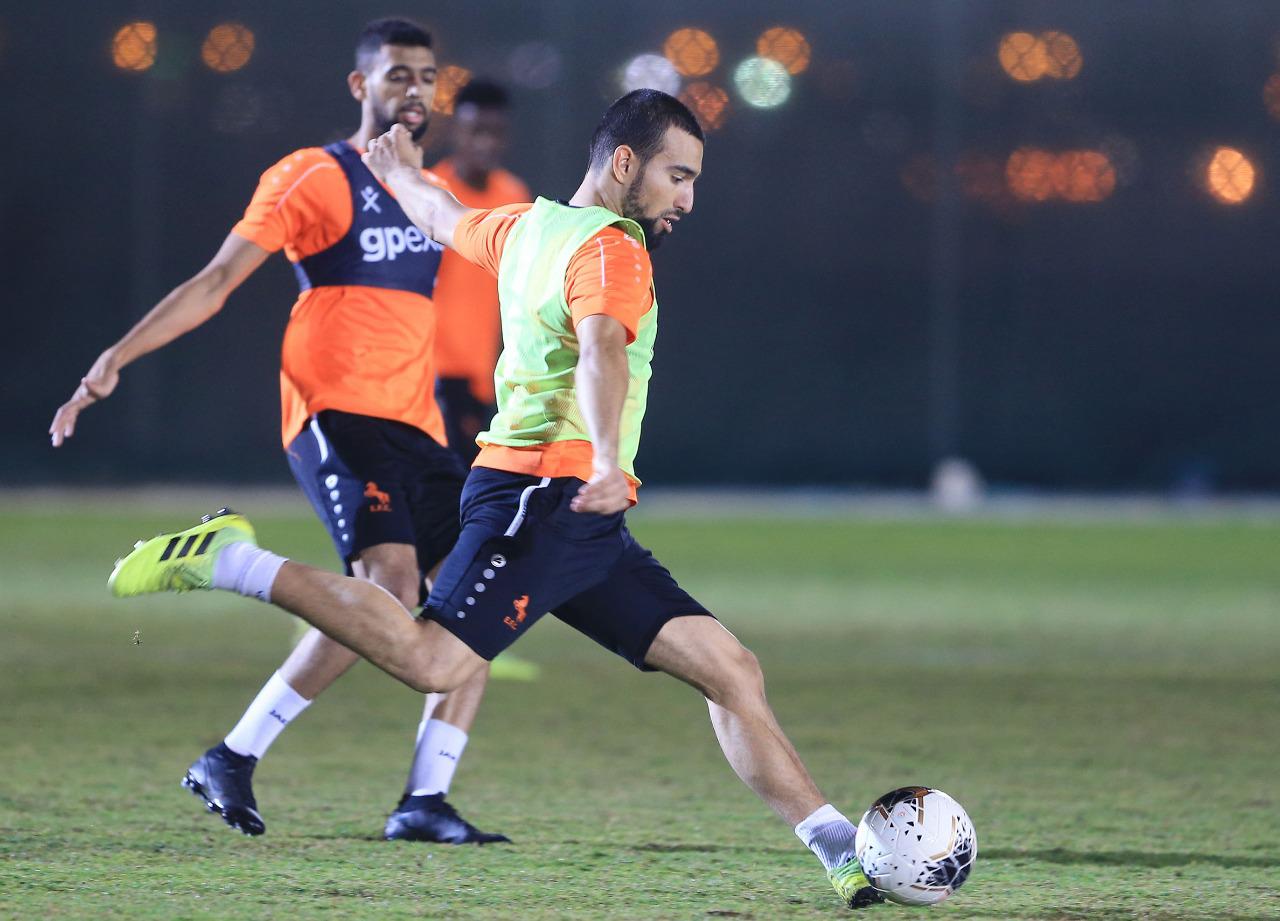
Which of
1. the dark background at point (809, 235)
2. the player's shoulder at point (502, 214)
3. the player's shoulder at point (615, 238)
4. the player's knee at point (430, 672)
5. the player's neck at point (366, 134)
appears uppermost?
the dark background at point (809, 235)

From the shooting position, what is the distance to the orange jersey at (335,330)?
510 centimetres

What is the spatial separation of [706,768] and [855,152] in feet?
43.9

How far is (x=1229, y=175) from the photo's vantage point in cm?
1838

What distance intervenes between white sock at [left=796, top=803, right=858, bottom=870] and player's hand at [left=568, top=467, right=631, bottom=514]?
2.86ft

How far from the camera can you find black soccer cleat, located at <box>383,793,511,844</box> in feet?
15.1

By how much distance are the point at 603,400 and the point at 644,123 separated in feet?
2.20

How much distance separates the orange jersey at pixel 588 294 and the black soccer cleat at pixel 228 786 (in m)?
1.16

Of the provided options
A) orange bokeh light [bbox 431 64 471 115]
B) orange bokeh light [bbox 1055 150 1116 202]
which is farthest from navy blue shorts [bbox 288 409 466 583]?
orange bokeh light [bbox 1055 150 1116 202]

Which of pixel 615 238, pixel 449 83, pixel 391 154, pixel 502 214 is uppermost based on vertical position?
pixel 449 83

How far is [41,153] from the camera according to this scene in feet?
59.8

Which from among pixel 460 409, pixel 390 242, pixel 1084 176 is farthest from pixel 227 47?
pixel 390 242

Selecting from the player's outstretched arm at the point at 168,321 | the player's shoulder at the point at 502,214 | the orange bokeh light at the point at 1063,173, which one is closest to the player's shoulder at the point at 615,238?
the player's shoulder at the point at 502,214

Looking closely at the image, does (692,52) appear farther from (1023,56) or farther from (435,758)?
(435,758)

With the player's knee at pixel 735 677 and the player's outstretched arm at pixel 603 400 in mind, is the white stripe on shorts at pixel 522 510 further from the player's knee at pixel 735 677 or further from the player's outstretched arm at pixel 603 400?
the player's knee at pixel 735 677
